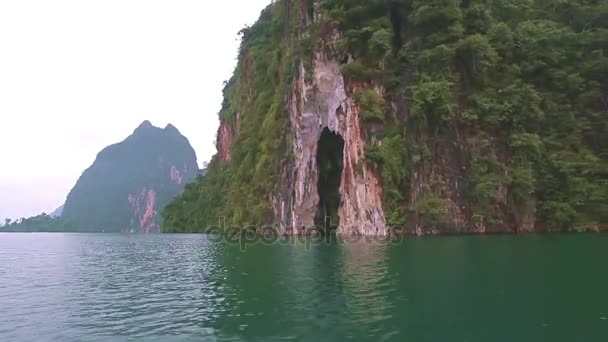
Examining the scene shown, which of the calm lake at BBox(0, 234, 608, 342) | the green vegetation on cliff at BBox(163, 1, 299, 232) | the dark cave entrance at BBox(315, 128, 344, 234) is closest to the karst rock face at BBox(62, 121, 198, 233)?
the green vegetation on cliff at BBox(163, 1, 299, 232)

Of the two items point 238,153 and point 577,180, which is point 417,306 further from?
point 238,153

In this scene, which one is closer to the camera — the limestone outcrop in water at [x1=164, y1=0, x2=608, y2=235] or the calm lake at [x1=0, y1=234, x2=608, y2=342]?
the calm lake at [x1=0, y1=234, x2=608, y2=342]

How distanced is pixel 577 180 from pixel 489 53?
1145cm

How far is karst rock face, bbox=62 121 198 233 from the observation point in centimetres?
15851

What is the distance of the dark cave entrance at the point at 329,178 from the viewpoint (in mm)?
44531

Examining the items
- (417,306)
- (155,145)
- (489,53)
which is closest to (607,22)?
(489,53)

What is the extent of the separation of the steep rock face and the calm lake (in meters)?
16.0

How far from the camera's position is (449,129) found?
3691cm

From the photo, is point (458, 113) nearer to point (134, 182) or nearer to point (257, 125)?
point (257, 125)

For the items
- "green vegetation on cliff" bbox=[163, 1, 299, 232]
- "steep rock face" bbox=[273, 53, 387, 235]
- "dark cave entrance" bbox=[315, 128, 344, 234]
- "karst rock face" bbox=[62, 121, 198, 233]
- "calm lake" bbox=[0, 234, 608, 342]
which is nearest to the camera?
"calm lake" bbox=[0, 234, 608, 342]

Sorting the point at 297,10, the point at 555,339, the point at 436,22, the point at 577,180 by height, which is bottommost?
the point at 555,339

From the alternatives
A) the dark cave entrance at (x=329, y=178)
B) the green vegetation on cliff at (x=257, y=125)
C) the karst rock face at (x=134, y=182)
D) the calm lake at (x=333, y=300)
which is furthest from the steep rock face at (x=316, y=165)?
the karst rock face at (x=134, y=182)

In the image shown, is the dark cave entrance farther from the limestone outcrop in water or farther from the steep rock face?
the limestone outcrop in water

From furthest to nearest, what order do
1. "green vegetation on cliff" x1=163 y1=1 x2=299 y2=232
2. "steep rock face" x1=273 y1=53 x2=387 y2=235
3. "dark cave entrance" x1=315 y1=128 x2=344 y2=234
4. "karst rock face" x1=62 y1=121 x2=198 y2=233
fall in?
"karst rock face" x1=62 y1=121 x2=198 y2=233 → "green vegetation on cliff" x1=163 y1=1 x2=299 y2=232 → "dark cave entrance" x1=315 y1=128 x2=344 y2=234 → "steep rock face" x1=273 y1=53 x2=387 y2=235
